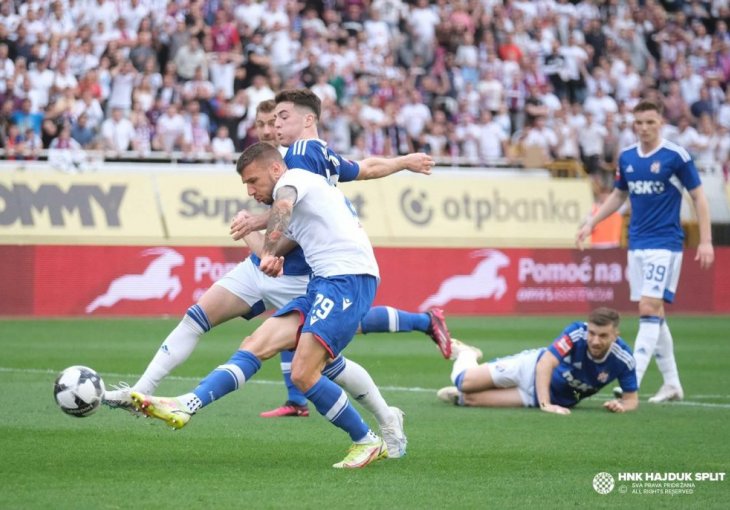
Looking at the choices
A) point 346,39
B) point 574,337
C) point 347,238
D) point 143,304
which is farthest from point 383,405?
point 346,39

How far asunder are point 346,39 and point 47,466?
1950 cm

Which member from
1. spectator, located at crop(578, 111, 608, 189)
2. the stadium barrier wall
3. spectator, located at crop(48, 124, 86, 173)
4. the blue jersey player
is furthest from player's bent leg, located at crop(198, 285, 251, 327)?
spectator, located at crop(578, 111, 608, 189)

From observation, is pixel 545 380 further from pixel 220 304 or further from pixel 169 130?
pixel 169 130

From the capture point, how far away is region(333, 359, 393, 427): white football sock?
757 centimetres

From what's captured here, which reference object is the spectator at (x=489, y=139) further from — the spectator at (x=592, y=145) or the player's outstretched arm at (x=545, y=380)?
the player's outstretched arm at (x=545, y=380)

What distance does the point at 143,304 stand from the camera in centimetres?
1994

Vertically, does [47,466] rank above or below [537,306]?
above

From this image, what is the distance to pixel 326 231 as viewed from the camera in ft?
24.0

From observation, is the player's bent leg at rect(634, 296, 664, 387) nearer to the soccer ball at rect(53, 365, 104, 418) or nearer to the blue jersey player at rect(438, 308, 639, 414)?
the blue jersey player at rect(438, 308, 639, 414)

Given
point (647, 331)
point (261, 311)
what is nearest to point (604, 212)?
point (647, 331)

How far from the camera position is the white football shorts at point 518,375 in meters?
10.4

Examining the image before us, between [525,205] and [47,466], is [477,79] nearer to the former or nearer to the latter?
[525,205]

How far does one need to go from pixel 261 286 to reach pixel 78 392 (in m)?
1.80

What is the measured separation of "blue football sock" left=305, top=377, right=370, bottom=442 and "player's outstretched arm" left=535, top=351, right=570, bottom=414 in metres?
3.06
